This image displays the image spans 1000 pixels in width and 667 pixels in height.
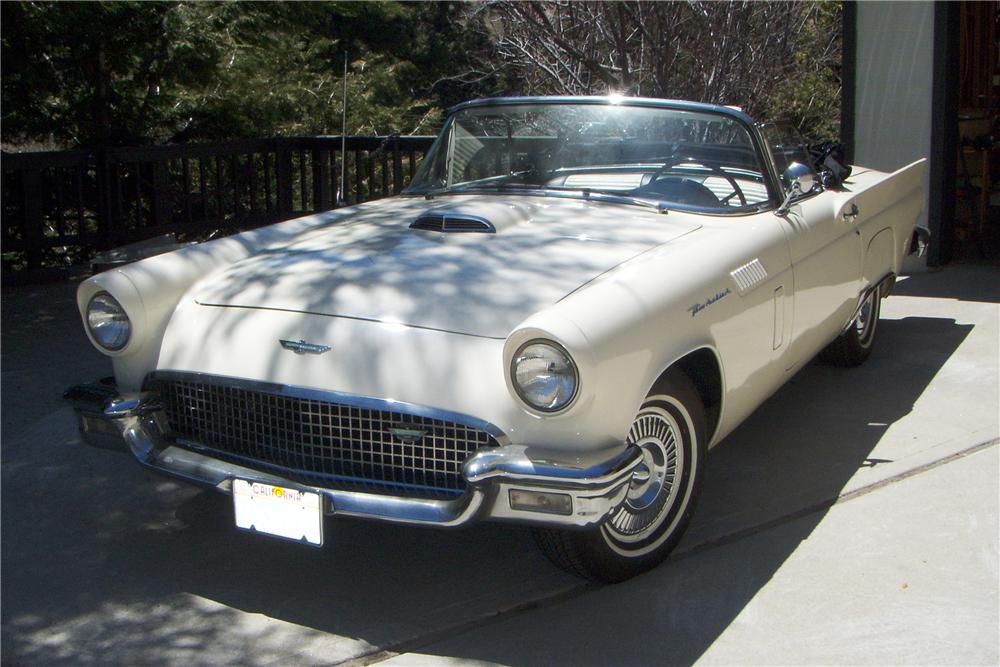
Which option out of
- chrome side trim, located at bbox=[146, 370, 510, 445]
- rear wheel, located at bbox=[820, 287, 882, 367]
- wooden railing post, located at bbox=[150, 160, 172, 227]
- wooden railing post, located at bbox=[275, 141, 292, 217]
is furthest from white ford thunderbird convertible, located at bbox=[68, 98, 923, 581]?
wooden railing post, located at bbox=[275, 141, 292, 217]

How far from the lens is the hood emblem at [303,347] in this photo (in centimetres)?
362

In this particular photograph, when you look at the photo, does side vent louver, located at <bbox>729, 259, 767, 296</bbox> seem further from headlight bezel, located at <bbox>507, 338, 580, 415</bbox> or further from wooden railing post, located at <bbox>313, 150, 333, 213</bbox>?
wooden railing post, located at <bbox>313, 150, 333, 213</bbox>

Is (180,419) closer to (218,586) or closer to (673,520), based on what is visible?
→ (218,586)

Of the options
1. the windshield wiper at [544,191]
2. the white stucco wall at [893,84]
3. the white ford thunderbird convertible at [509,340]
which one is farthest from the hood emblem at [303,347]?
the white stucco wall at [893,84]

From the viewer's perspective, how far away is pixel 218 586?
3904 millimetres

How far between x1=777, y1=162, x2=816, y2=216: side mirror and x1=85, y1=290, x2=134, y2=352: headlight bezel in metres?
2.74

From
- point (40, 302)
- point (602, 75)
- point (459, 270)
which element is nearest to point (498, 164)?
point (459, 270)

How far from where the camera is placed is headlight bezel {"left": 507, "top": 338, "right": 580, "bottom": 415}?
3.32m

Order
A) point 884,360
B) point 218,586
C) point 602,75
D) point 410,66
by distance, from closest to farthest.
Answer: point 218,586, point 884,360, point 602,75, point 410,66

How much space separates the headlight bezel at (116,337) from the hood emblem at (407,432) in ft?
3.81

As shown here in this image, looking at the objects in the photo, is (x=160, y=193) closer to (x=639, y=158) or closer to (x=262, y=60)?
(x=262, y=60)

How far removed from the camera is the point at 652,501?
385cm

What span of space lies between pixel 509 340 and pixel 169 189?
794cm

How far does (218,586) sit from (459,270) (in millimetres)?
1387
